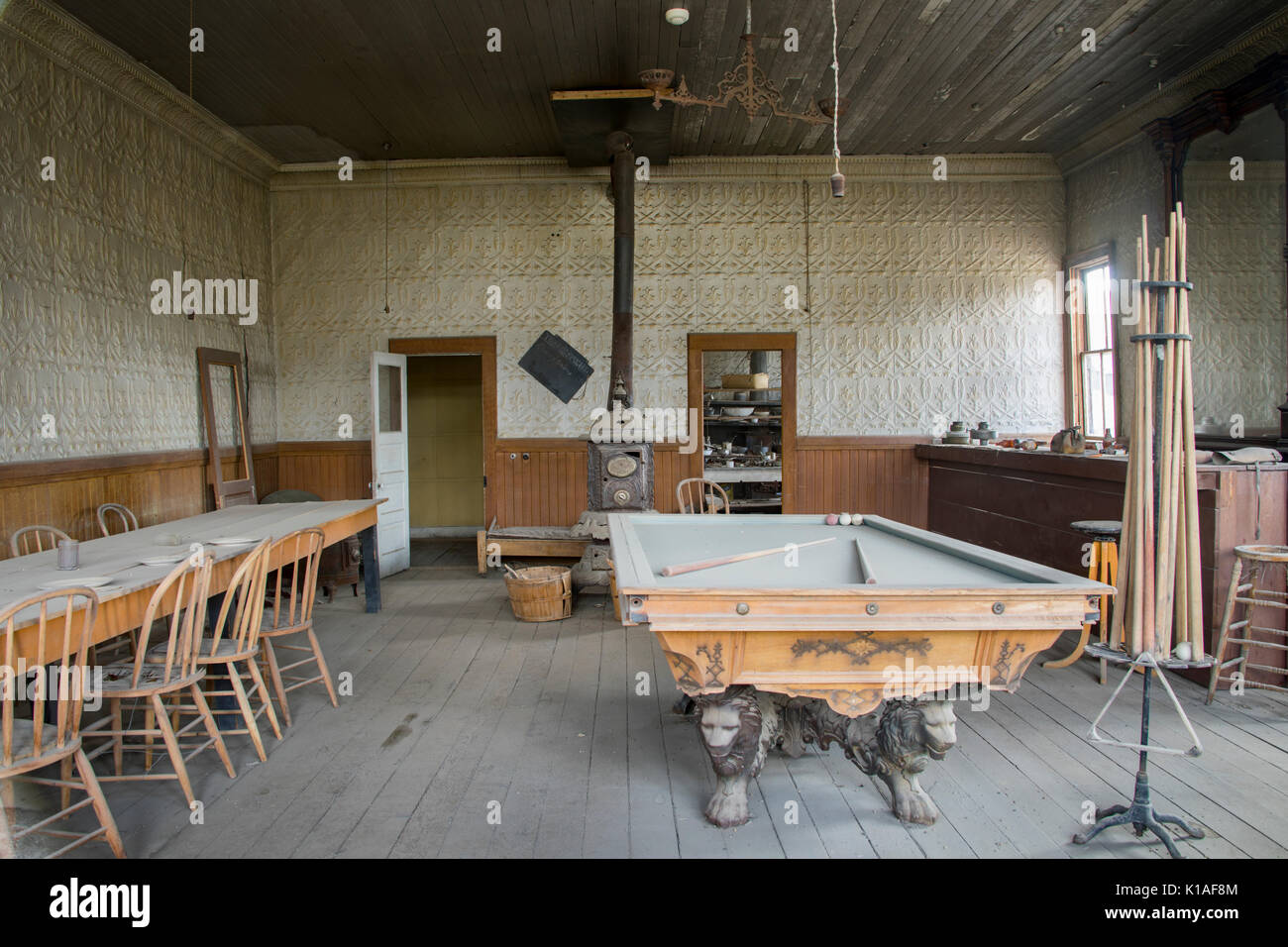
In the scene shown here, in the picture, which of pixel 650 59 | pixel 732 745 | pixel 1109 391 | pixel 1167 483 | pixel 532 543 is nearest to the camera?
pixel 1167 483

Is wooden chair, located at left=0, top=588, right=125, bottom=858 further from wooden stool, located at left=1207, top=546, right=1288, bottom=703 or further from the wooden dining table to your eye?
wooden stool, located at left=1207, top=546, right=1288, bottom=703

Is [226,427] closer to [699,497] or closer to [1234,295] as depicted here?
[699,497]

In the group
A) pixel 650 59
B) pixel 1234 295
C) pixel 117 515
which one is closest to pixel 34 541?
pixel 117 515

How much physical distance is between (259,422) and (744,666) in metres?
6.72

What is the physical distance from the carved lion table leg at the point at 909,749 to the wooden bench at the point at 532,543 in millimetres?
4309

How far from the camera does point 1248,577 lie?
167 inches

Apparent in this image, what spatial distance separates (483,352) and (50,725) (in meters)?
5.81

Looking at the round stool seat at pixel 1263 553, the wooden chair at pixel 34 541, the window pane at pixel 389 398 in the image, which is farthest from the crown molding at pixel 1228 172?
the wooden chair at pixel 34 541

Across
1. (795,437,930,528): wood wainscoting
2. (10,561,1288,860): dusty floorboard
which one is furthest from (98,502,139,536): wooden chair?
(795,437,930,528): wood wainscoting

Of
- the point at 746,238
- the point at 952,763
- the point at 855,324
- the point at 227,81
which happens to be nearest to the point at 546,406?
the point at 746,238

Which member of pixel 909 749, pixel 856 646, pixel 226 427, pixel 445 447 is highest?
pixel 226 427

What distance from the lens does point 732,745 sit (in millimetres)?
2795

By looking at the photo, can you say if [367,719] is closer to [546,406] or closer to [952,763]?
[952,763]

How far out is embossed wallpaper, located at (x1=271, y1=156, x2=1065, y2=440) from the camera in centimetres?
804
